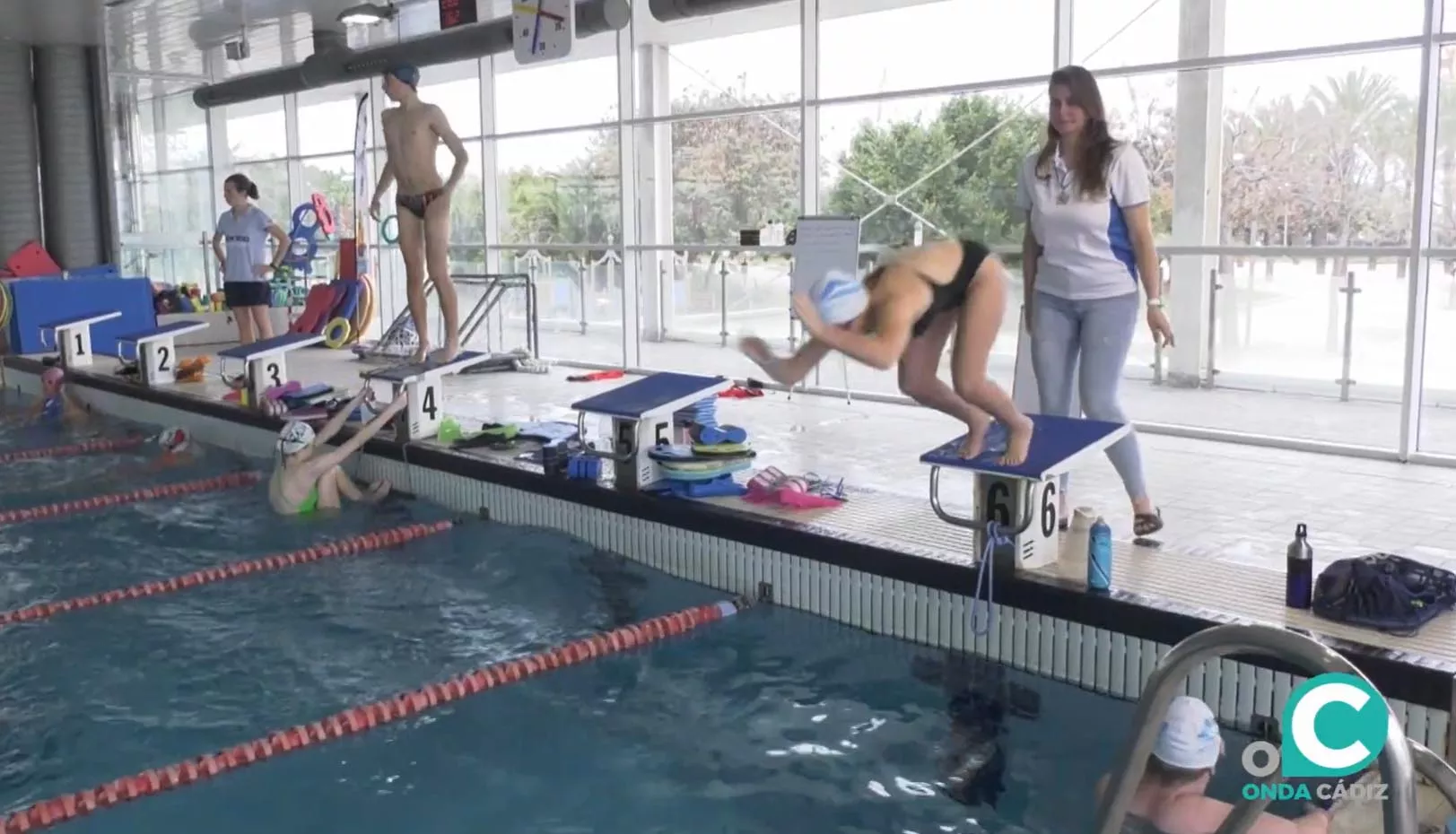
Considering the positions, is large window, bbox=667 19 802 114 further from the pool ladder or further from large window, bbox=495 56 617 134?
the pool ladder

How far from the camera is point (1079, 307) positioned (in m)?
3.88

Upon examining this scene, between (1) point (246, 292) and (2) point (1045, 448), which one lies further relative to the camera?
(1) point (246, 292)

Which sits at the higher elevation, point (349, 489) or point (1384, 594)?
point (1384, 594)

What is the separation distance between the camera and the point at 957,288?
298 centimetres

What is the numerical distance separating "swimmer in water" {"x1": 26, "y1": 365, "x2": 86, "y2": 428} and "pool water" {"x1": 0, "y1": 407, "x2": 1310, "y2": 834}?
3995mm

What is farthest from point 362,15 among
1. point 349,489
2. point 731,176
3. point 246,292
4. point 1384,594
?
point 1384,594

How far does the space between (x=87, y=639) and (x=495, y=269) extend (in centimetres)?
904

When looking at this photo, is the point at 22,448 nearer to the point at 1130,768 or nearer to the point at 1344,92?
the point at 1130,768

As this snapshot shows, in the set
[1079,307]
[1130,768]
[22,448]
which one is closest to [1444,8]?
[1079,307]

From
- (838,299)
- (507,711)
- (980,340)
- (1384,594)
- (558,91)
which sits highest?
(558,91)

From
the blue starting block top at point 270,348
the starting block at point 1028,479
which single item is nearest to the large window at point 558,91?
the blue starting block top at point 270,348

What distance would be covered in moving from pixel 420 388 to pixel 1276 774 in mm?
5431

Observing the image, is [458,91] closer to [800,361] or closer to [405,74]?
[405,74]

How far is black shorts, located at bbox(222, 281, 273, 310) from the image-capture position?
10.2 metres
